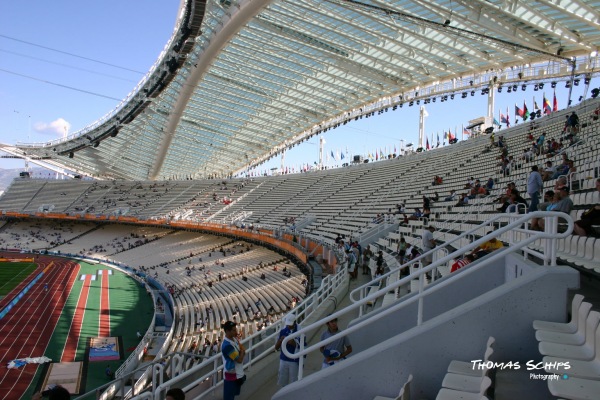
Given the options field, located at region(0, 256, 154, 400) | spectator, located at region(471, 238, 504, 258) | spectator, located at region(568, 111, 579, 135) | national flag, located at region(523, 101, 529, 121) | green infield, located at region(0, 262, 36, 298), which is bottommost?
green infield, located at region(0, 262, 36, 298)

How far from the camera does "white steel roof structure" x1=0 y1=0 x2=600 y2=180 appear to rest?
2175cm

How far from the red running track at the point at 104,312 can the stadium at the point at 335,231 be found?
174mm

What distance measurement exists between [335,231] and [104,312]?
44.5 feet

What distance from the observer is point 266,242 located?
28953mm

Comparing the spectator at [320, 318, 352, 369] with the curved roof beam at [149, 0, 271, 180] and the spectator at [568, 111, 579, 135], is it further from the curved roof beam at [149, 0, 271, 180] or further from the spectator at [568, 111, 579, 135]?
the curved roof beam at [149, 0, 271, 180]

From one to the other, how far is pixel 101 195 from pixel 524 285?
226 ft

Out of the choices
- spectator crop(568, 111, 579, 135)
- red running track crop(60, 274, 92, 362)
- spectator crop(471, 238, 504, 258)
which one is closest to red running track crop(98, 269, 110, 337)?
red running track crop(60, 274, 92, 362)

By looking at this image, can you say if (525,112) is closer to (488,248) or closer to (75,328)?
(488,248)

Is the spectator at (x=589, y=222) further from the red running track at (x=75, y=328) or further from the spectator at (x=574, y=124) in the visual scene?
the red running track at (x=75, y=328)

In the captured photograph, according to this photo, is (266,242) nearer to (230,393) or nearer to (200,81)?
(200,81)

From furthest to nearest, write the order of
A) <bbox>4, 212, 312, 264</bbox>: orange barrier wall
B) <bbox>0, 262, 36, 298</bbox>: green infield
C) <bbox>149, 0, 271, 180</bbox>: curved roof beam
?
<bbox>0, 262, 36, 298</bbox>: green infield → <bbox>4, 212, 312, 264</bbox>: orange barrier wall → <bbox>149, 0, 271, 180</bbox>: curved roof beam

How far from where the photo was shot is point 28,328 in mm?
23109

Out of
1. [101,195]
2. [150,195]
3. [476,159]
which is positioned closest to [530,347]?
[476,159]

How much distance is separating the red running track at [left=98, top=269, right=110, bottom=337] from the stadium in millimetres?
174
